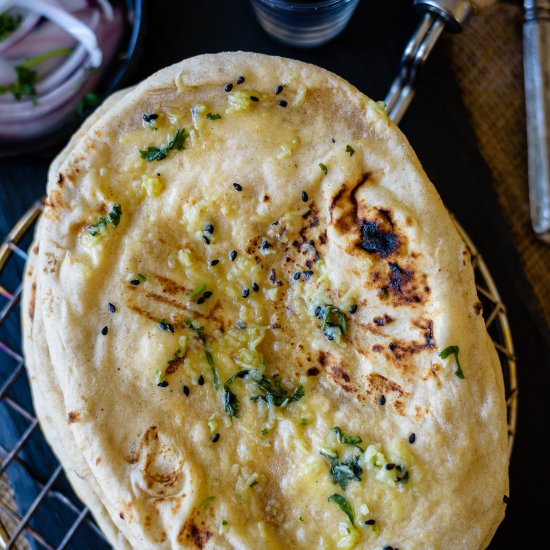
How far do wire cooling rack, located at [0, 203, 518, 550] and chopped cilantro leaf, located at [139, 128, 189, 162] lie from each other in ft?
3.94

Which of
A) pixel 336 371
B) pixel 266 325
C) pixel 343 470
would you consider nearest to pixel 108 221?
pixel 266 325

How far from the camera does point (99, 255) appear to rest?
314cm

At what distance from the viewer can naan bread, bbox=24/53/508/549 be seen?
9.71ft

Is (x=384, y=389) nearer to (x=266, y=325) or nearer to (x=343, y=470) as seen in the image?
(x=343, y=470)

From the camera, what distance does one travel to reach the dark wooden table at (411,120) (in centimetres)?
461

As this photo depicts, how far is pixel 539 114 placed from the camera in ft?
15.6

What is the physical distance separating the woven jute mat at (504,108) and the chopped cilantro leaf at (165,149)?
2.51 metres

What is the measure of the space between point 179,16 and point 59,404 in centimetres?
290

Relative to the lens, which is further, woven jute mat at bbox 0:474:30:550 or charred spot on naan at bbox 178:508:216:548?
woven jute mat at bbox 0:474:30:550

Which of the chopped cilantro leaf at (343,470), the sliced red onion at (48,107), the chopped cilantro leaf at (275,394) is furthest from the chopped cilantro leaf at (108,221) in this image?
the sliced red onion at (48,107)

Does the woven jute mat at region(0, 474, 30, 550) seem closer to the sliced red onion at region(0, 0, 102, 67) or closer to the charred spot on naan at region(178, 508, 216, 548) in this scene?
the charred spot on naan at region(178, 508, 216, 548)

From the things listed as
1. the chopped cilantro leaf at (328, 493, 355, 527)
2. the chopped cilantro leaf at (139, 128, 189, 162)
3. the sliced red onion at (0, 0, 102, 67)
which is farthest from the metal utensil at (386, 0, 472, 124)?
the chopped cilantro leaf at (328, 493, 355, 527)

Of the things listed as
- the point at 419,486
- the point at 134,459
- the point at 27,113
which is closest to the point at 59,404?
the point at 134,459

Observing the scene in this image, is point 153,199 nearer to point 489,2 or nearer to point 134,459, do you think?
point 134,459
